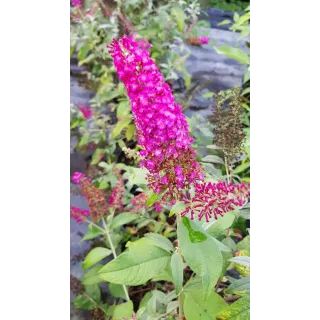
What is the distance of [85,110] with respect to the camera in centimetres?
124

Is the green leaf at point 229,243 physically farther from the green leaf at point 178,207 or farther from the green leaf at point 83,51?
the green leaf at point 83,51

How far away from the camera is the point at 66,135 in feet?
1.65

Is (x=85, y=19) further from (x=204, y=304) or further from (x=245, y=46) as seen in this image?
(x=204, y=304)

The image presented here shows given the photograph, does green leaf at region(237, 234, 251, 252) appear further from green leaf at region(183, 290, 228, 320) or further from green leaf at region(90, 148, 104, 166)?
green leaf at region(90, 148, 104, 166)

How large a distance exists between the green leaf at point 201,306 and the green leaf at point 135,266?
0.26 feet

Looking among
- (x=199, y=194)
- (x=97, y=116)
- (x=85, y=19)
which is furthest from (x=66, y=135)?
(x=85, y=19)

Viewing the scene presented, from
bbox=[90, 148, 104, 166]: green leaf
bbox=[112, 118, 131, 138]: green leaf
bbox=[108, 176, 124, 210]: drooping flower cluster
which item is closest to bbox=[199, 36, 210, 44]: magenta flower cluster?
bbox=[112, 118, 131, 138]: green leaf

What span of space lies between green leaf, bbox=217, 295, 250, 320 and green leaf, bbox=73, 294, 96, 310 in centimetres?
29

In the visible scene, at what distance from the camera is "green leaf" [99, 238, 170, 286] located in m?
0.54

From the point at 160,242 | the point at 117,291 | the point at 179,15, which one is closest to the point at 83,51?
the point at 179,15

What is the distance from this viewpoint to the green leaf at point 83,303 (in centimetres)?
72

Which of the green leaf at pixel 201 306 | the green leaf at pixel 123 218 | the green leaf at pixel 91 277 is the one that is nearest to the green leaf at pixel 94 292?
the green leaf at pixel 91 277

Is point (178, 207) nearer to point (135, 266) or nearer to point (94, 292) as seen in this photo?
point (135, 266)

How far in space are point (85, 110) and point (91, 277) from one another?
0.55 metres
